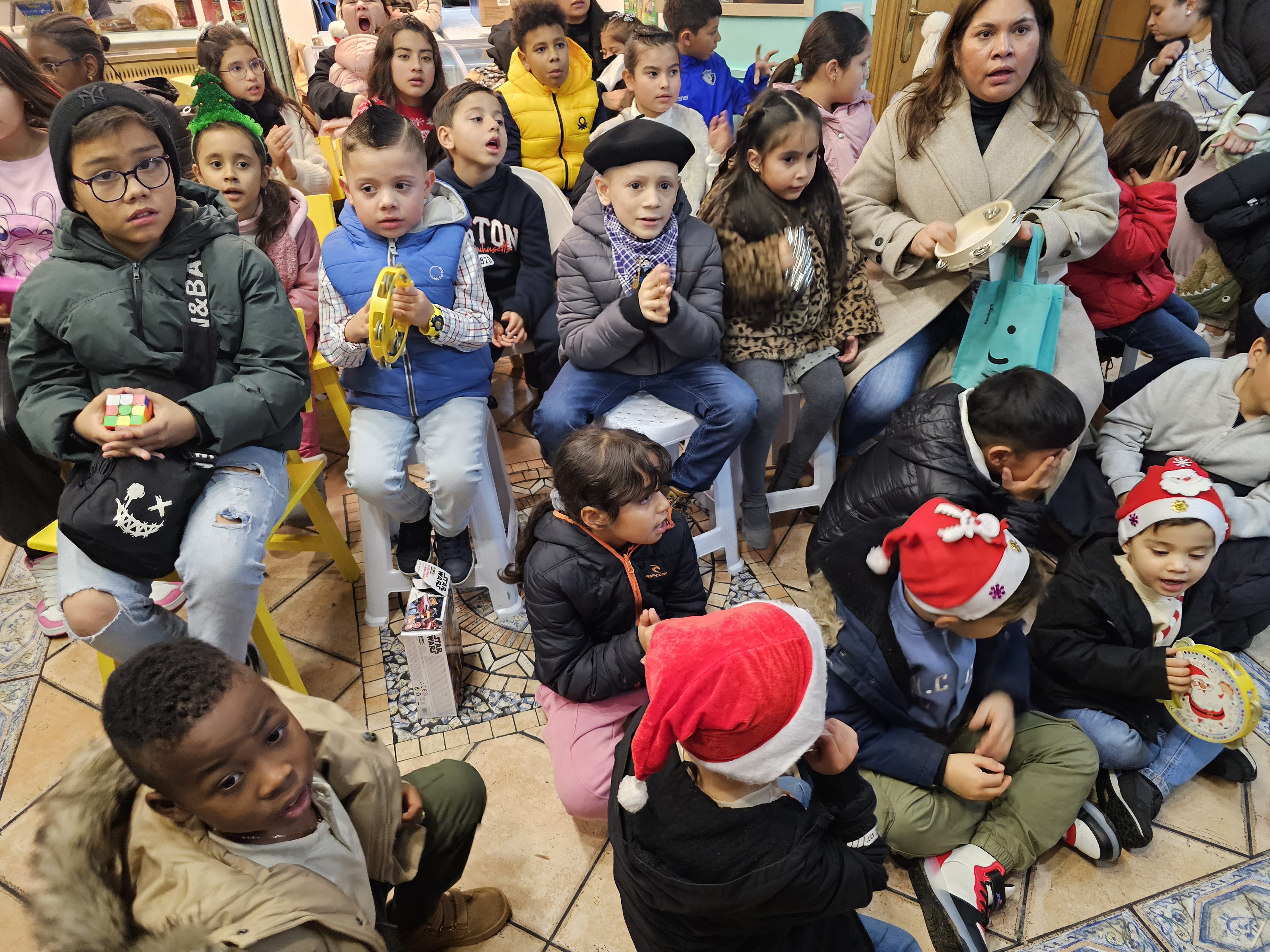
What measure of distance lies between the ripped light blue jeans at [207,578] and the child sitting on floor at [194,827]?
2.47ft

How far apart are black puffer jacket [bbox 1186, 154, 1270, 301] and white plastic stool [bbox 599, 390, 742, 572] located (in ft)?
7.33

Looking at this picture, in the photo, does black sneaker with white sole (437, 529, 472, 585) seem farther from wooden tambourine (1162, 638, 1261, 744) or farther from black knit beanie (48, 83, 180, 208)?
wooden tambourine (1162, 638, 1261, 744)

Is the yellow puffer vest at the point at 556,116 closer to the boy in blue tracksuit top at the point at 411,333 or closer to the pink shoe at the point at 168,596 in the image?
the boy in blue tracksuit top at the point at 411,333

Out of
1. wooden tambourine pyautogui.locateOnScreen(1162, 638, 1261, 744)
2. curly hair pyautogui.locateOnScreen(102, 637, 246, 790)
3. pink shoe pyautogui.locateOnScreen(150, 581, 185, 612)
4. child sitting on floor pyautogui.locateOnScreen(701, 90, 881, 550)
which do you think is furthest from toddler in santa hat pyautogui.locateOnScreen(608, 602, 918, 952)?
pink shoe pyautogui.locateOnScreen(150, 581, 185, 612)

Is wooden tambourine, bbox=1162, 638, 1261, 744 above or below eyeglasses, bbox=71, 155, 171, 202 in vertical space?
below

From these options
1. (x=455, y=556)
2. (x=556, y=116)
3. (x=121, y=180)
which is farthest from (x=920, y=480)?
(x=556, y=116)

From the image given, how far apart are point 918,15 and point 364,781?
6275mm

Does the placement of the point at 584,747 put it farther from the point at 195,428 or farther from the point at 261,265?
the point at 261,265

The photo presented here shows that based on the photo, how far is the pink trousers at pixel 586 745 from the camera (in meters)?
1.70

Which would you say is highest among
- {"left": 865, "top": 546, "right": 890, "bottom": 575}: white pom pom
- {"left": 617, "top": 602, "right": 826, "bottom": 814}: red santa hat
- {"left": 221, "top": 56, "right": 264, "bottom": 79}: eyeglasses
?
{"left": 221, "top": 56, "right": 264, "bottom": 79}: eyeglasses

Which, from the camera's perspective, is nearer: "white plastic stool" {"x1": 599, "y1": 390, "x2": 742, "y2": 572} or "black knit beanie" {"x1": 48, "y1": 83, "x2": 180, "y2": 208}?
"black knit beanie" {"x1": 48, "y1": 83, "x2": 180, "y2": 208}

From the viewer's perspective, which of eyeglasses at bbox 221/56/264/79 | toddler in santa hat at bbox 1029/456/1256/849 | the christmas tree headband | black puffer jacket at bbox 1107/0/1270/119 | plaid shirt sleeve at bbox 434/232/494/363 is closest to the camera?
toddler in santa hat at bbox 1029/456/1256/849

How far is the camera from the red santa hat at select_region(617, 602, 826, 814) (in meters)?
1.03

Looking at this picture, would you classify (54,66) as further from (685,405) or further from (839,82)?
(839,82)
